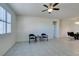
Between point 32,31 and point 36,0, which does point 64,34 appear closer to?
point 32,31

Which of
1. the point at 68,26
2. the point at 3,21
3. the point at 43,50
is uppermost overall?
the point at 68,26

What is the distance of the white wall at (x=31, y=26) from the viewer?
1049cm

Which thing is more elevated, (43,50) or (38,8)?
(38,8)

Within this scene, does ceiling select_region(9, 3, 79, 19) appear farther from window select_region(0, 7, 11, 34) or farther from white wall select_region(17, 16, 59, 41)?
white wall select_region(17, 16, 59, 41)

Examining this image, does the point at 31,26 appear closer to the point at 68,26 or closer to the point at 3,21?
the point at 68,26

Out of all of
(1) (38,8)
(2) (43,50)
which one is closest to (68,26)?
(1) (38,8)

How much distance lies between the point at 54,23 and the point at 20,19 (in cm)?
403

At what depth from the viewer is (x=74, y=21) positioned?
14.6 m

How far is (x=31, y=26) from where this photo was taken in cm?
1090

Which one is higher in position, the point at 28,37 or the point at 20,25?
the point at 20,25

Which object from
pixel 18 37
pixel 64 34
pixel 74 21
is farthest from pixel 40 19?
pixel 74 21

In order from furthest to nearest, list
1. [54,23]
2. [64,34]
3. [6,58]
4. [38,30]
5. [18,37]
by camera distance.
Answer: [64,34] → [54,23] → [38,30] → [18,37] → [6,58]

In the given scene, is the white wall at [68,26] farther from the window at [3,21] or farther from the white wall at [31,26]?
the window at [3,21]

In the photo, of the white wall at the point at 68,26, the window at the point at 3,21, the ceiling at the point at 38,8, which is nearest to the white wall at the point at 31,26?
the ceiling at the point at 38,8
